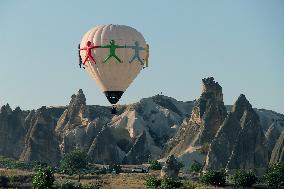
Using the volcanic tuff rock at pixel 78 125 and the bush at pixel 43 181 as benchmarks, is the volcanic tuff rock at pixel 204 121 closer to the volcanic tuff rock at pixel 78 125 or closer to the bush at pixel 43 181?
the volcanic tuff rock at pixel 78 125

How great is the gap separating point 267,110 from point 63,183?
126m

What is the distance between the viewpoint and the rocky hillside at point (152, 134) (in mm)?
113875

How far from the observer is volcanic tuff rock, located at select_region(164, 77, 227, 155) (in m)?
125

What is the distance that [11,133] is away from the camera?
150m

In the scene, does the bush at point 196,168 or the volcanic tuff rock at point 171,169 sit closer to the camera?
the volcanic tuff rock at point 171,169

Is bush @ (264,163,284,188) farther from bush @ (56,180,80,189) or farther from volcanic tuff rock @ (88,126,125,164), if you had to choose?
volcanic tuff rock @ (88,126,125,164)

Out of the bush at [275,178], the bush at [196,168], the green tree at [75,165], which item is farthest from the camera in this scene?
the bush at [196,168]

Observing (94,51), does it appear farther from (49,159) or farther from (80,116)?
(80,116)

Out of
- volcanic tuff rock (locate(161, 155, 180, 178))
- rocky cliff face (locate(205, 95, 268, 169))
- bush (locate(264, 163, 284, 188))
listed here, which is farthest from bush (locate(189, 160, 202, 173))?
bush (locate(264, 163, 284, 188))

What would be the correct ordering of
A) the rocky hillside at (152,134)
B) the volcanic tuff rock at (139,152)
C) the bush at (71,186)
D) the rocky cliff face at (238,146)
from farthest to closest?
the volcanic tuff rock at (139,152), the rocky hillside at (152,134), the rocky cliff face at (238,146), the bush at (71,186)

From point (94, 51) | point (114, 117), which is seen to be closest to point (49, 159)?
point (114, 117)

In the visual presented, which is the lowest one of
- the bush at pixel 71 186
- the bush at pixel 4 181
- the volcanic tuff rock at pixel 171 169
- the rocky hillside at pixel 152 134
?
the bush at pixel 71 186

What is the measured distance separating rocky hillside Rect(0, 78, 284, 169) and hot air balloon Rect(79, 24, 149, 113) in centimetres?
5554

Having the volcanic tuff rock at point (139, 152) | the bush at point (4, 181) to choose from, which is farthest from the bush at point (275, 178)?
the volcanic tuff rock at point (139, 152)
